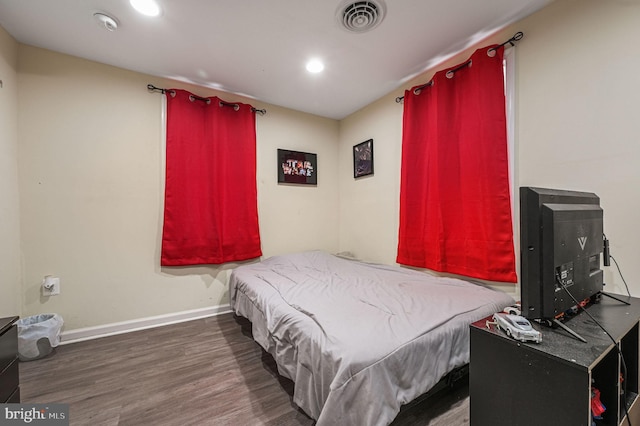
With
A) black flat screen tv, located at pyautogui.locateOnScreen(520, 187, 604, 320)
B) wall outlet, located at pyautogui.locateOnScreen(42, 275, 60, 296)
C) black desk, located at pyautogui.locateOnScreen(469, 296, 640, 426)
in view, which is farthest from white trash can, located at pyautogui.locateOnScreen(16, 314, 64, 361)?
black flat screen tv, located at pyautogui.locateOnScreen(520, 187, 604, 320)

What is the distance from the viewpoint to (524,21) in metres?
1.78

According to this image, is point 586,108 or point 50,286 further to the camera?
point 50,286

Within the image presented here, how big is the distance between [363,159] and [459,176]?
1.29 m

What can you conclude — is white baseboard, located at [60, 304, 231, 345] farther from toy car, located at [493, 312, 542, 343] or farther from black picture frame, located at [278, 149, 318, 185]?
toy car, located at [493, 312, 542, 343]

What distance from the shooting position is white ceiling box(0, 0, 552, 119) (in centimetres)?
166

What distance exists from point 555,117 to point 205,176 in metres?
2.98

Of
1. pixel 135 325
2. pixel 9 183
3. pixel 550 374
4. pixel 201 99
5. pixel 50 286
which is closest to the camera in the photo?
pixel 550 374

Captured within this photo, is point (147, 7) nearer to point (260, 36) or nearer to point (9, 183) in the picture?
point (260, 36)

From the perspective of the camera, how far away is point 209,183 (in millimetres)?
2676

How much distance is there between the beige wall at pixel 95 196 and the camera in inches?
80.7

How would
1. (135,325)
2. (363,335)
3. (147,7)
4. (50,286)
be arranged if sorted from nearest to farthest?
1. (363,335)
2. (147,7)
3. (50,286)
4. (135,325)

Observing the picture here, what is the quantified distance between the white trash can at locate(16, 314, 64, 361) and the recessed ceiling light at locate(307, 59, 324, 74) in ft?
9.96

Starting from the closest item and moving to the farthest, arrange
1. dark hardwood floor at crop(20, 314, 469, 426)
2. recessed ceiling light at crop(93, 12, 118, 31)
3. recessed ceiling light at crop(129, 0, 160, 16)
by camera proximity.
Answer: dark hardwood floor at crop(20, 314, 469, 426) → recessed ceiling light at crop(129, 0, 160, 16) → recessed ceiling light at crop(93, 12, 118, 31)

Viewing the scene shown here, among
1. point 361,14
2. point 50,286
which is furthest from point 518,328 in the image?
point 50,286
